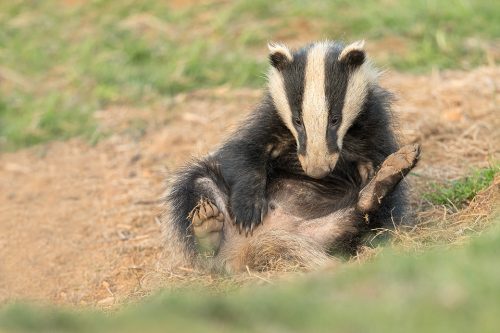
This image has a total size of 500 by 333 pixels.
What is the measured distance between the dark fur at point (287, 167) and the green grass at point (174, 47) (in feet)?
10.7

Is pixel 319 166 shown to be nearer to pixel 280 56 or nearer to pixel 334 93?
pixel 334 93

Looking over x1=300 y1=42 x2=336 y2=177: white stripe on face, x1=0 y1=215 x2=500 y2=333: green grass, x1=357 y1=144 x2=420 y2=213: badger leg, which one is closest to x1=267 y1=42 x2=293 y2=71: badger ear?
x1=300 y1=42 x2=336 y2=177: white stripe on face

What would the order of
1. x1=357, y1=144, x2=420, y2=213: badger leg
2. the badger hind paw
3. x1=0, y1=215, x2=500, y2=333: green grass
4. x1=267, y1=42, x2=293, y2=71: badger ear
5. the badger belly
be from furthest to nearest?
x1=267, y1=42, x2=293, y2=71: badger ear, the badger hind paw, the badger belly, x1=357, y1=144, x2=420, y2=213: badger leg, x1=0, y1=215, x2=500, y2=333: green grass

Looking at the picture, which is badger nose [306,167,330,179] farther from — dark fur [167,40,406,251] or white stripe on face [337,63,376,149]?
dark fur [167,40,406,251]

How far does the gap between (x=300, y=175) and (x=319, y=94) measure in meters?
0.60

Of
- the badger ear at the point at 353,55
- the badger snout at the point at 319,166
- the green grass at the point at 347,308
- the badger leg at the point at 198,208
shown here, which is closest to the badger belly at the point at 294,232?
the badger leg at the point at 198,208

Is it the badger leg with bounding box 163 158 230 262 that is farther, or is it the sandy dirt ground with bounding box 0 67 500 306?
the sandy dirt ground with bounding box 0 67 500 306

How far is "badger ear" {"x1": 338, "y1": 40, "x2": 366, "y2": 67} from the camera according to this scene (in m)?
5.11

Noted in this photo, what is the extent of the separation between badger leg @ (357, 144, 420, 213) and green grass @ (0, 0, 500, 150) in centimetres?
396

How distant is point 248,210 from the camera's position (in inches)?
201

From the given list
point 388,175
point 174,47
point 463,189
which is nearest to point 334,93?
point 388,175

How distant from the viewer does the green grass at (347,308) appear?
8.35ft

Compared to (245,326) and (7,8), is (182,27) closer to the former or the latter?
(7,8)

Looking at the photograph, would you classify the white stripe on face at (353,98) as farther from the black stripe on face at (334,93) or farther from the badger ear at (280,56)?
the badger ear at (280,56)
